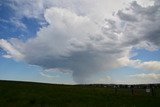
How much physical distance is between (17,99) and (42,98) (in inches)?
133

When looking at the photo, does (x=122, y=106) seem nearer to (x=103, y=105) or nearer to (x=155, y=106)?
(x=103, y=105)

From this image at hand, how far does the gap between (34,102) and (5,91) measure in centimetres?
1205

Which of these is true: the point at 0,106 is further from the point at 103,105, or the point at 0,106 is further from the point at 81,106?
the point at 103,105

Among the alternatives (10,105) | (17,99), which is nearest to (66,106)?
(10,105)

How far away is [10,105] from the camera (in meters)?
34.1

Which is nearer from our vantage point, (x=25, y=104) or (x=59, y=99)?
(x=25, y=104)

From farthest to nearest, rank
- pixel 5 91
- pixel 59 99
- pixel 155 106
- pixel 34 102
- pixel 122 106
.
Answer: pixel 5 91, pixel 59 99, pixel 34 102, pixel 155 106, pixel 122 106

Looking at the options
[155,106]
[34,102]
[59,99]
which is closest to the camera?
[155,106]

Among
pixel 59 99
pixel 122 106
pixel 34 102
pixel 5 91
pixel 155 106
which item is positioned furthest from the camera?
pixel 5 91

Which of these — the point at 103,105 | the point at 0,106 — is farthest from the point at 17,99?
the point at 103,105

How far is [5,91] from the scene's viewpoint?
47.4 m

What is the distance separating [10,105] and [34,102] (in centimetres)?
390

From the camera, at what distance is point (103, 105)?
3403cm

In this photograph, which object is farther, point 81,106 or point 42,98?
point 42,98
